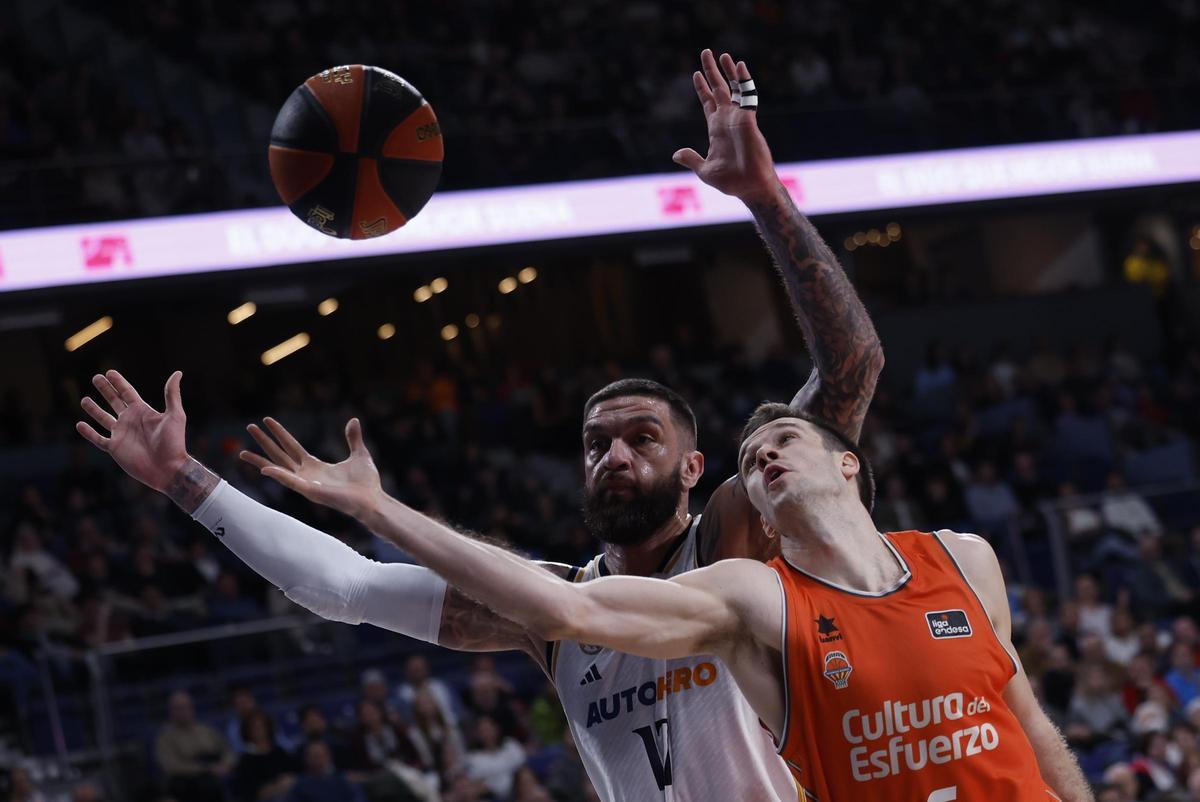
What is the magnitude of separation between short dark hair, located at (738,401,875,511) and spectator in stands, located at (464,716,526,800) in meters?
6.68

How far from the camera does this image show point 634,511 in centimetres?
364

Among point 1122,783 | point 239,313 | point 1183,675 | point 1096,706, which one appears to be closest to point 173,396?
point 1122,783

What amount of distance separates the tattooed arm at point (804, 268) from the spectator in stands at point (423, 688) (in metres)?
6.79

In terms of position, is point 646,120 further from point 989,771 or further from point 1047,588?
point 989,771

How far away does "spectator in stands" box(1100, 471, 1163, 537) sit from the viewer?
524 inches

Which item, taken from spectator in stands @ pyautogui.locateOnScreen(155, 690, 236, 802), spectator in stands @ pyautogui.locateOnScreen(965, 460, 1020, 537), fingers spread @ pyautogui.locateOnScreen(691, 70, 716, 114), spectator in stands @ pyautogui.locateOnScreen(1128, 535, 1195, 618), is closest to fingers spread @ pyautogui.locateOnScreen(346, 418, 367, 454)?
fingers spread @ pyautogui.locateOnScreen(691, 70, 716, 114)

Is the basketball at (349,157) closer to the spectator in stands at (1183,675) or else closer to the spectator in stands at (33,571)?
the spectator in stands at (33,571)

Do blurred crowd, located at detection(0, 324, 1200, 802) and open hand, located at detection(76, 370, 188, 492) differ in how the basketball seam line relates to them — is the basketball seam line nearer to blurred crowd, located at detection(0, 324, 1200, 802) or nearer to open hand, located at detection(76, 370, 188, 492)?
open hand, located at detection(76, 370, 188, 492)

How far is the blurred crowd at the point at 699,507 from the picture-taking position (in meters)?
10.1

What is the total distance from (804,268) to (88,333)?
15413 mm

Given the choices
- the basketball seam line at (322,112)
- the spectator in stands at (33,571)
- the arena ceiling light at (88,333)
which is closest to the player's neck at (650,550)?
the basketball seam line at (322,112)

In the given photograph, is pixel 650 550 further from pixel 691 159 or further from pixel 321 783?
pixel 321 783

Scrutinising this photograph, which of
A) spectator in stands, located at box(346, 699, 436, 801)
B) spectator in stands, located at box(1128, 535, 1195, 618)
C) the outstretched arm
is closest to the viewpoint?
the outstretched arm

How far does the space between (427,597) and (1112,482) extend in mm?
12500
